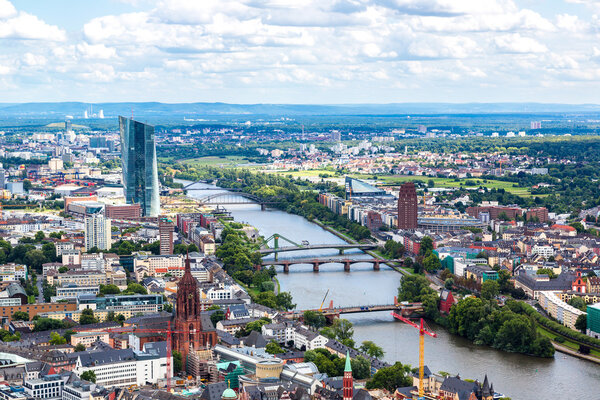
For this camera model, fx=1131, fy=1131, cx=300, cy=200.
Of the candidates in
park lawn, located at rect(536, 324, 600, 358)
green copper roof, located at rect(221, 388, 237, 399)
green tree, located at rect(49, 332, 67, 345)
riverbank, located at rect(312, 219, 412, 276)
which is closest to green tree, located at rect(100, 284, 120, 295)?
green tree, located at rect(49, 332, 67, 345)

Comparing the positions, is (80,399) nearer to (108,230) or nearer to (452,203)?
(108,230)

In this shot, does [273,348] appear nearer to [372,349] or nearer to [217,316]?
[372,349]

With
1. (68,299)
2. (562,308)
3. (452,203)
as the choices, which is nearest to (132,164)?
(452,203)

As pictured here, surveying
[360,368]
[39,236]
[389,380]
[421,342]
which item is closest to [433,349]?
[421,342]

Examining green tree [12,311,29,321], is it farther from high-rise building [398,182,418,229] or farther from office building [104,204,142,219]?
office building [104,204,142,219]

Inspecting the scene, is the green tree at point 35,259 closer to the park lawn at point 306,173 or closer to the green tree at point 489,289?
the green tree at point 489,289

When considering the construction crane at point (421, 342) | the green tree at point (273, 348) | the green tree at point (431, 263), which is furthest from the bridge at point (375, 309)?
the green tree at point (431, 263)
